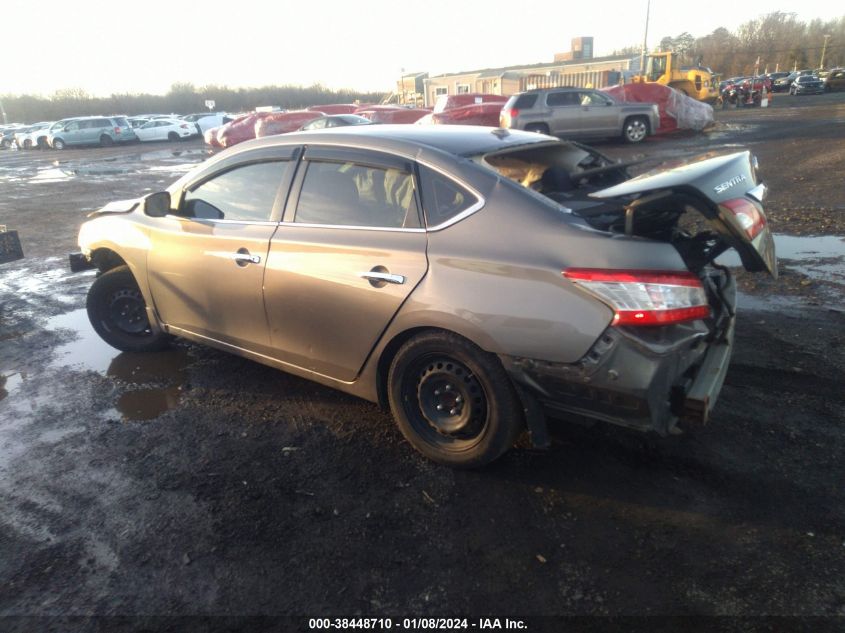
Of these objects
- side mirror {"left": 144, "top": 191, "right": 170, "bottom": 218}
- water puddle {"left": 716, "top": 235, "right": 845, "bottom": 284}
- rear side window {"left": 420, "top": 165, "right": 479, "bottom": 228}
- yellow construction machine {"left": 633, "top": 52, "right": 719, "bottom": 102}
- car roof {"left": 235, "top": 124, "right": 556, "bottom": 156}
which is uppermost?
yellow construction machine {"left": 633, "top": 52, "right": 719, "bottom": 102}

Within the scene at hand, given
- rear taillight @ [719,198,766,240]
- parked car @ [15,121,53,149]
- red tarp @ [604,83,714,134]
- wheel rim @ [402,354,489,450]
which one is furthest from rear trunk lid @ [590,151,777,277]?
parked car @ [15,121,53,149]

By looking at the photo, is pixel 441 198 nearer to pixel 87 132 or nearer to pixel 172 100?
pixel 87 132

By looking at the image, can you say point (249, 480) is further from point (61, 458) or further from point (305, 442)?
point (61, 458)

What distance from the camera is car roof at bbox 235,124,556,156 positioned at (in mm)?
3334

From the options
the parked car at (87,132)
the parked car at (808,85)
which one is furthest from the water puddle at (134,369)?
the parked car at (808,85)

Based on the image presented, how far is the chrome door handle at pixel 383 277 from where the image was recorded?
3.06 m

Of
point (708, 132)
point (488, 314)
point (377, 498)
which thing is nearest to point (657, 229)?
point (488, 314)

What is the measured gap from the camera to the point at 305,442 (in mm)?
3549

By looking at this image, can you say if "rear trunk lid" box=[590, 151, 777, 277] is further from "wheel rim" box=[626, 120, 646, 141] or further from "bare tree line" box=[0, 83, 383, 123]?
"bare tree line" box=[0, 83, 383, 123]

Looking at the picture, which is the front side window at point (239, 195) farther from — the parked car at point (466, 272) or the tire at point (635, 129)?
the tire at point (635, 129)

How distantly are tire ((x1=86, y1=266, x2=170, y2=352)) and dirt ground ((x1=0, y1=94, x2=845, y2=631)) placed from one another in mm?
263

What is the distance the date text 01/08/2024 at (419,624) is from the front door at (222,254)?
191cm

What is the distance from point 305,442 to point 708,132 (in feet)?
72.3

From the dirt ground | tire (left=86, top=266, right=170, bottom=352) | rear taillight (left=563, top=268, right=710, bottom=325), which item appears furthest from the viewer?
tire (left=86, top=266, right=170, bottom=352)
